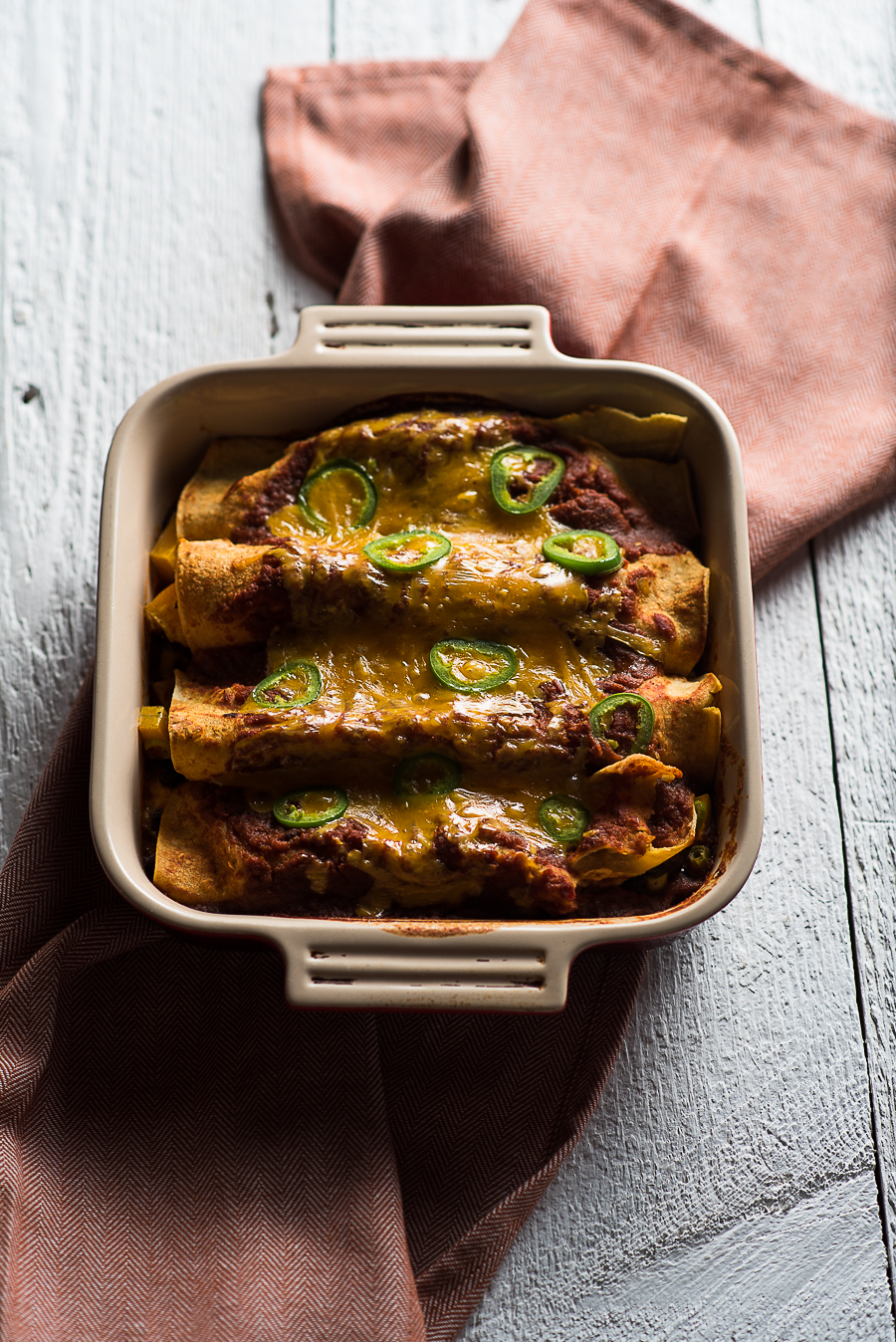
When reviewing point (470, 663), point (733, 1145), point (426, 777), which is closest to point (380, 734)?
point (426, 777)

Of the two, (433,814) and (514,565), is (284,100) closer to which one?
(514,565)

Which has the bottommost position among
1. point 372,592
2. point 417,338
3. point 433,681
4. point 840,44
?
point 433,681

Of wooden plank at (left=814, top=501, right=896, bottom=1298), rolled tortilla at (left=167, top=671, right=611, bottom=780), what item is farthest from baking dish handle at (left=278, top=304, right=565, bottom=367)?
wooden plank at (left=814, top=501, right=896, bottom=1298)

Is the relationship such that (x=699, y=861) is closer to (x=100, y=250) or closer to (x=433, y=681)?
(x=433, y=681)

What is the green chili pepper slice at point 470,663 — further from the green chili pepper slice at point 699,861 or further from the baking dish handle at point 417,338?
the baking dish handle at point 417,338

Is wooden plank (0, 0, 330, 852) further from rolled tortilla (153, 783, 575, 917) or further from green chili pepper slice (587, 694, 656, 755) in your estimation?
green chili pepper slice (587, 694, 656, 755)

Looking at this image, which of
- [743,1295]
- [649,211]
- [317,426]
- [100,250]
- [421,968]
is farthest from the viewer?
[100,250]
